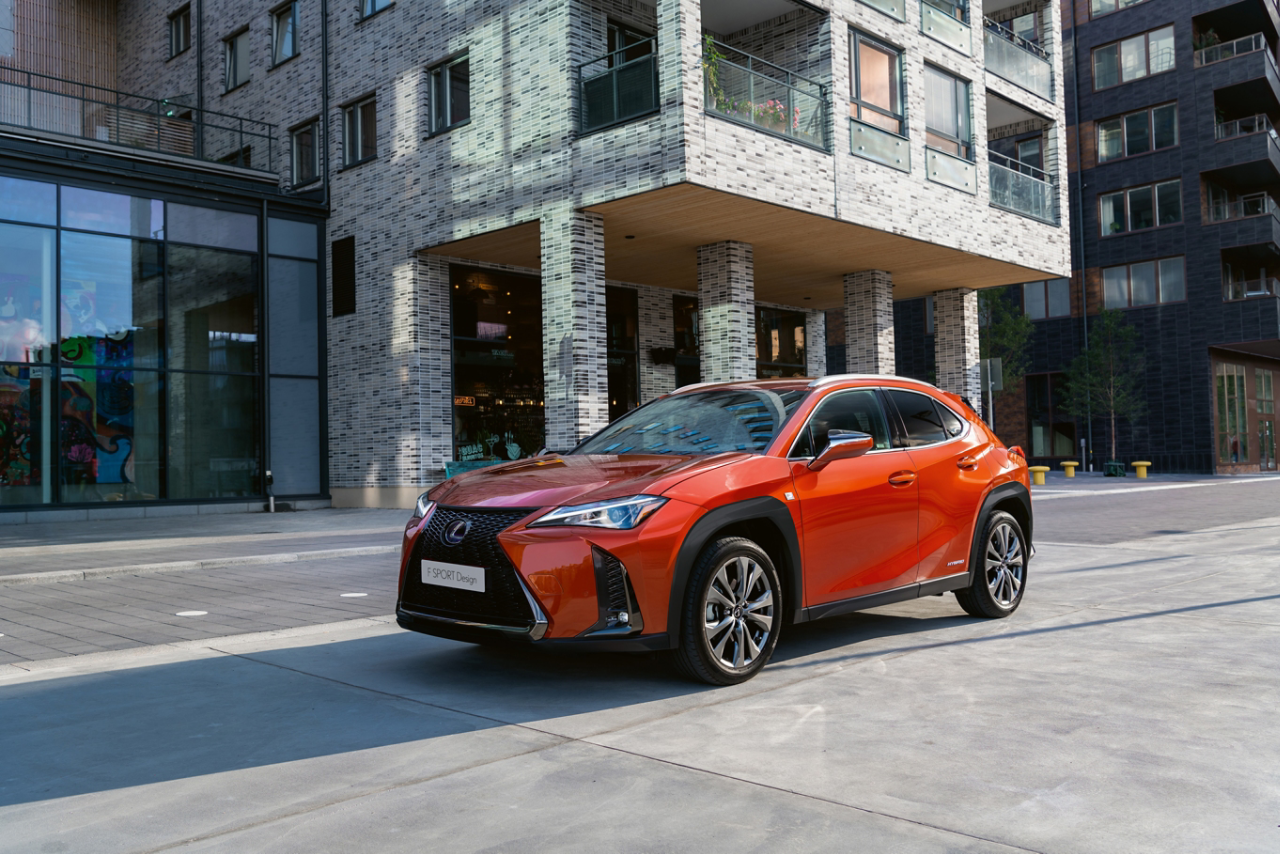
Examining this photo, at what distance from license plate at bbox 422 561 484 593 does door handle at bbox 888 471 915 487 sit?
2.52 metres

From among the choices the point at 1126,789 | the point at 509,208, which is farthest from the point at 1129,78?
the point at 1126,789

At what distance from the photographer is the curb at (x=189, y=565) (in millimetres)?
9516

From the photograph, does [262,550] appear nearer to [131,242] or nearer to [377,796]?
[377,796]

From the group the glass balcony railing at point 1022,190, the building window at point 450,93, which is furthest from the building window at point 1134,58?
the building window at point 450,93

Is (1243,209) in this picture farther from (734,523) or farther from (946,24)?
(734,523)

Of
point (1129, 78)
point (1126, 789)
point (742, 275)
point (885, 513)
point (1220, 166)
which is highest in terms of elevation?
point (1129, 78)

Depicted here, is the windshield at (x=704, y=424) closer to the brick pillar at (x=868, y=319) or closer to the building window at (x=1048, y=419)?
the brick pillar at (x=868, y=319)

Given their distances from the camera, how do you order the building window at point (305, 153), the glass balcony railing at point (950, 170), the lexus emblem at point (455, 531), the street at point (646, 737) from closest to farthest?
the street at point (646, 737), the lexus emblem at point (455, 531), the glass balcony railing at point (950, 170), the building window at point (305, 153)

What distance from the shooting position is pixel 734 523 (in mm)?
5141

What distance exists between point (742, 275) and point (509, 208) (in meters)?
4.74

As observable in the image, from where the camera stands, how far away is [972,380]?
1064 inches

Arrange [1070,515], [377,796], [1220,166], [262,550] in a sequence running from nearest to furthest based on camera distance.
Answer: [377,796]
[262,550]
[1070,515]
[1220,166]

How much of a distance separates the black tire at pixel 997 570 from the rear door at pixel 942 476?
0.21 metres

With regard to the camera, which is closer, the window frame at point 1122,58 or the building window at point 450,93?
the building window at point 450,93
